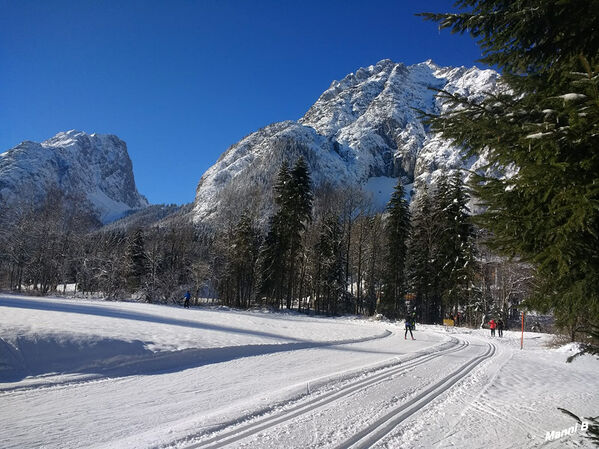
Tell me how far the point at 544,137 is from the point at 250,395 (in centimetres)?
604

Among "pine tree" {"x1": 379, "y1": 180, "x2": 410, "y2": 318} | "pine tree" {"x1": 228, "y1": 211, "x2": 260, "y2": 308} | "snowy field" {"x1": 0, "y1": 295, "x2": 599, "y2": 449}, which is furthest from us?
"pine tree" {"x1": 228, "y1": 211, "x2": 260, "y2": 308}

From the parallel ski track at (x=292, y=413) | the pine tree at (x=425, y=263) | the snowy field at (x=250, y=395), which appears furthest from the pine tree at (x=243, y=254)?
the parallel ski track at (x=292, y=413)

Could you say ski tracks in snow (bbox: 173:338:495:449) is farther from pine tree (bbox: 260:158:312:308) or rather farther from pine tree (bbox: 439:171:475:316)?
pine tree (bbox: 260:158:312:308)

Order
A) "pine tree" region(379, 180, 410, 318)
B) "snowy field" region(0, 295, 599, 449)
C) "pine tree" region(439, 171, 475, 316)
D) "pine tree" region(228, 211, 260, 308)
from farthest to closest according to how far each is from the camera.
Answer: "pine tree" region(228, 211, 260, 308), "pine tree" region(379, 180, 410, 318), "pine tree" region(439, 171, 475, 316), "snowy field" region(0, 295, 599, 449)

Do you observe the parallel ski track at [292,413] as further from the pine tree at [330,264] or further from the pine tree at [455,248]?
the pine tree at [330,264]

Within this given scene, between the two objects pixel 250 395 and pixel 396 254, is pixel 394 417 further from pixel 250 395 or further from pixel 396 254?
pixel 396 254

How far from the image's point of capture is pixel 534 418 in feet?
18.3

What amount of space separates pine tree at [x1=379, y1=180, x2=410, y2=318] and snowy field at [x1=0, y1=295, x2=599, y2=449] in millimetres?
22846

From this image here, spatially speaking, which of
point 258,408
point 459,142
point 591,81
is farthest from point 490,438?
point 591,81

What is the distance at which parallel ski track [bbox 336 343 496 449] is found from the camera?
4.28 meters

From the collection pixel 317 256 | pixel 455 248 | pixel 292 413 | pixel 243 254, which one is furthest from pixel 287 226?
pixel 292 413

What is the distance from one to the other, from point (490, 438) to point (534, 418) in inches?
60.9

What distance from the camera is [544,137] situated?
321 cm

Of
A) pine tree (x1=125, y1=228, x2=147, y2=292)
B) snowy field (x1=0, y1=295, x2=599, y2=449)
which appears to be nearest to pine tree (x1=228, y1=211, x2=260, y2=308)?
pine tree (x1=125, y1=228, x2=147, y2=292)
